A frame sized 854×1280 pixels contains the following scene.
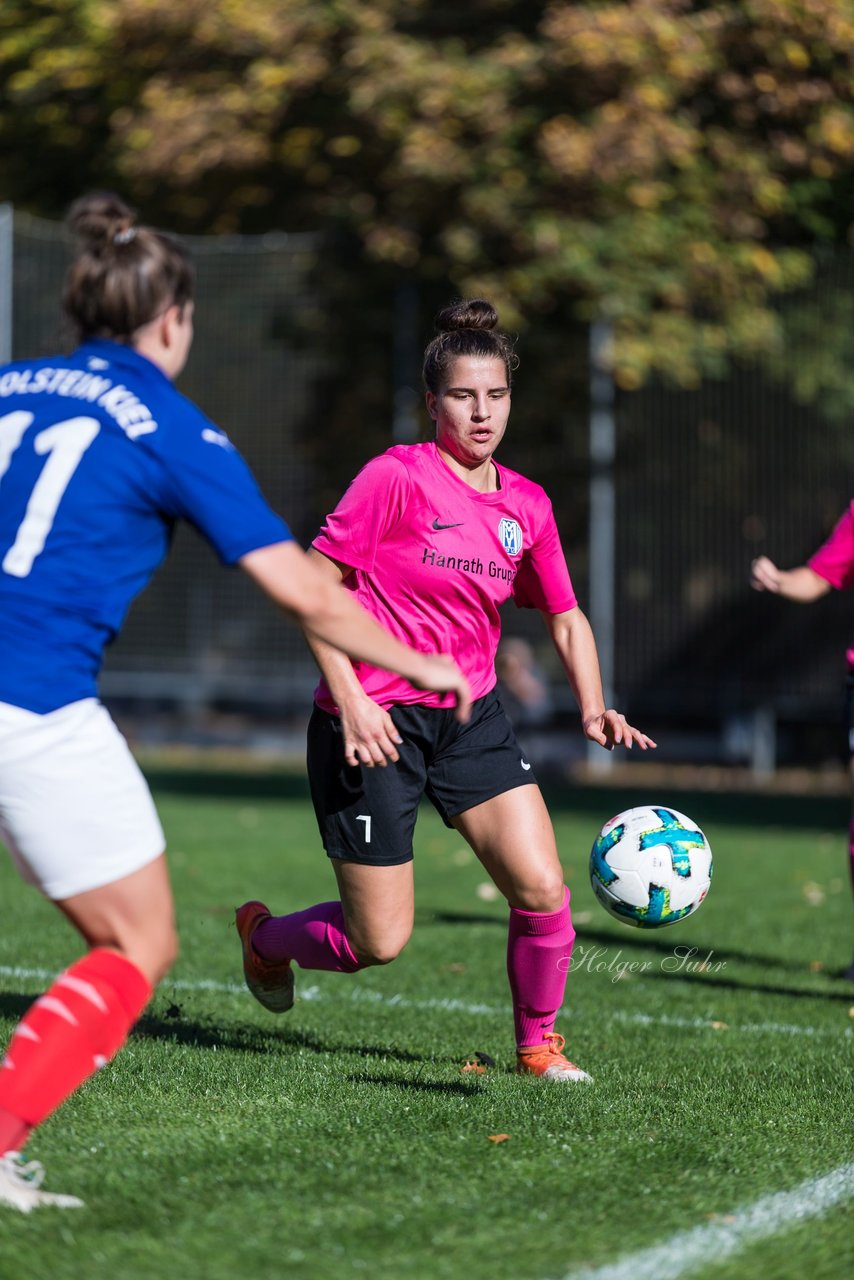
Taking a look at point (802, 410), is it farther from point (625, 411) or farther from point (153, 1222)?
point (153, 1222)

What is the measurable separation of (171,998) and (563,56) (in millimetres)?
13142

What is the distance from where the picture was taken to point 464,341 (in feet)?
17.0

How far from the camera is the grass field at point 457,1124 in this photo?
3.54 metres

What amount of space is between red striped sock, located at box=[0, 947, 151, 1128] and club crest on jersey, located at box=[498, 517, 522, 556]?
2.07 meters

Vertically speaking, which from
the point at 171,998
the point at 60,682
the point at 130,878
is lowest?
the point at 171,998

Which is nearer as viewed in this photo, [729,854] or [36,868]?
[36,868]

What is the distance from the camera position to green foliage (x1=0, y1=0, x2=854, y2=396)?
17312 mm

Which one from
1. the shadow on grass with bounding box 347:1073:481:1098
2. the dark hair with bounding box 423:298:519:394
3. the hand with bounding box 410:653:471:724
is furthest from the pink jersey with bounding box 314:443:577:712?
the hand with bounding box 410:653:471:724

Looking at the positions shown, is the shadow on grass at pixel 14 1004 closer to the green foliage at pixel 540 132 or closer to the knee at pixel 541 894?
the knee at pixel 541 894

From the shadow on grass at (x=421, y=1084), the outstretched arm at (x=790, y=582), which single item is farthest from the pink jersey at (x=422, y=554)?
the outstretched arm at (x=790, y=582)

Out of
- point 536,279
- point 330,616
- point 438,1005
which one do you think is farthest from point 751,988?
point 536,279

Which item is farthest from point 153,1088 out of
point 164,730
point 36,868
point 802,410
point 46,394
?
point 164,730

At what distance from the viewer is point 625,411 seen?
2023 centimetres

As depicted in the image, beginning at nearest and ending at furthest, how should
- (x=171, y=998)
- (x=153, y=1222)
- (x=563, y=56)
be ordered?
(x=153, y=1222) < (x=171, y=998) < (x=563, y=56)
